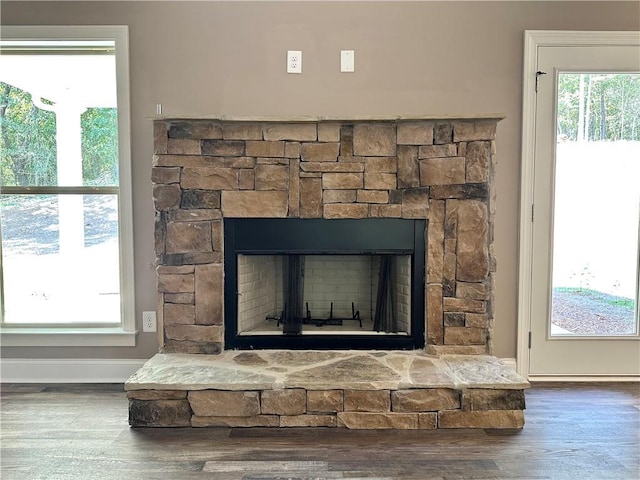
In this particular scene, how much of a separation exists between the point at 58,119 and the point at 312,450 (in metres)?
2.37

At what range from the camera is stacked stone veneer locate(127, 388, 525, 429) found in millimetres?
1965

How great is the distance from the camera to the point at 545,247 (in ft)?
8.23

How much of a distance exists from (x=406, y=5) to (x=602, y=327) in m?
2.22

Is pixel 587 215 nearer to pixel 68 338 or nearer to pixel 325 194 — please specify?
pixel 325 194

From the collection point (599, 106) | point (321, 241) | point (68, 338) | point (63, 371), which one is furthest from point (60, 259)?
point (599, 106)

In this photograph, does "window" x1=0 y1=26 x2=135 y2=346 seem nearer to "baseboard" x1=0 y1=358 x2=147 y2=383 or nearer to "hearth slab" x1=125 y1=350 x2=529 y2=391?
"baseboard" x1=0 y1=358 x2=147 y2=383

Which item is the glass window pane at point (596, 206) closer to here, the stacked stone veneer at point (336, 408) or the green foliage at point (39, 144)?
the stacked stone veneer at point (336, 408)

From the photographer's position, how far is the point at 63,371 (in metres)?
2.53

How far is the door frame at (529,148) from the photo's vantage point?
2.41 metres

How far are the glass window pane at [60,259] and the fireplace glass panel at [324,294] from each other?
0.87 meters

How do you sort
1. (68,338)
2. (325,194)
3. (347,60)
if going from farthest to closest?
(68,338) → (347,60) → (325,194)

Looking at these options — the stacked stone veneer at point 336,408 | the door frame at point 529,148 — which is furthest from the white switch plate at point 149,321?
the door frame at point 529,148

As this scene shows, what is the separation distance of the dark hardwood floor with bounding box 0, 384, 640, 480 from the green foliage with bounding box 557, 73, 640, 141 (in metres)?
1.54

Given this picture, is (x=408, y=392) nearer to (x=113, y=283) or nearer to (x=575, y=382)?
(x=575, y=382)
